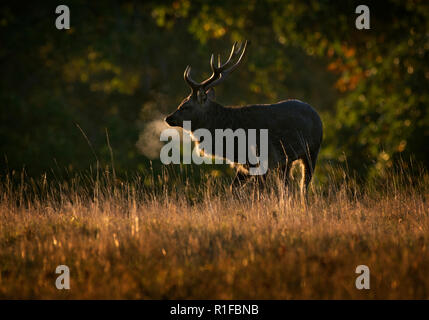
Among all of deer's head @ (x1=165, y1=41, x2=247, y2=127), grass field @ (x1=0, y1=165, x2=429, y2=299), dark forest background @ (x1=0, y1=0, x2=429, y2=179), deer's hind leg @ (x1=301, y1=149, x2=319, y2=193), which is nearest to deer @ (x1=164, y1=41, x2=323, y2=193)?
deer's head @ (x1=165, y1=41, x2=247, y2=127)

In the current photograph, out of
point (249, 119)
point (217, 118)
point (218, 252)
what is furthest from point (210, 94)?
point (218, 252)

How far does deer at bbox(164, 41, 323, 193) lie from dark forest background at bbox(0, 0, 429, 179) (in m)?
1.26

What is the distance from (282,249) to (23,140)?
43.2 ft

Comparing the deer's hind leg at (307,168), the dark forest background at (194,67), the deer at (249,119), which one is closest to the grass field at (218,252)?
the deer at (249,119)

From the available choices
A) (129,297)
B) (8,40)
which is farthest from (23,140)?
(129,297)

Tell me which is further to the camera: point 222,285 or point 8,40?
point 8,40

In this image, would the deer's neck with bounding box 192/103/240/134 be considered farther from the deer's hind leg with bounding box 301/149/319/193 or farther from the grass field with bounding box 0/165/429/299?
the grass field with bounding box 0/165/429/299

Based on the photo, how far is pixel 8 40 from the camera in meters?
18.5

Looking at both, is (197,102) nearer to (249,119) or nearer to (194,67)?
(249,119)

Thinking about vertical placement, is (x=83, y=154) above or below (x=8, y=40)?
below

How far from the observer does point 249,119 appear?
392 inches

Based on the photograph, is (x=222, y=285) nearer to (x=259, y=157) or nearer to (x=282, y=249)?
(x=282, y=249)

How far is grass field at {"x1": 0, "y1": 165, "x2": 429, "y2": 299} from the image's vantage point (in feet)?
17.3

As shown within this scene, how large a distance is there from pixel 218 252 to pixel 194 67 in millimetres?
19317
